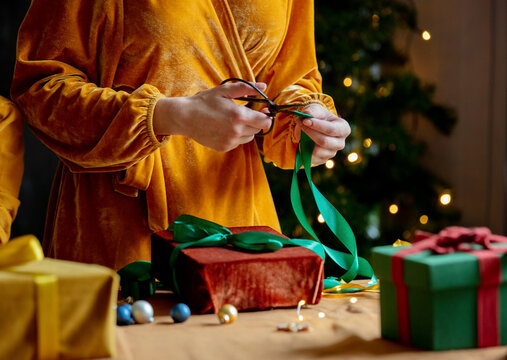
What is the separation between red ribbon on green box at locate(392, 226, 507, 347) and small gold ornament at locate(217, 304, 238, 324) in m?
0.19

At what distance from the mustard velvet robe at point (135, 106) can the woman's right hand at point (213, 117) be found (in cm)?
3

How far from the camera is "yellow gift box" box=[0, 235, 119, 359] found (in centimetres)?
60

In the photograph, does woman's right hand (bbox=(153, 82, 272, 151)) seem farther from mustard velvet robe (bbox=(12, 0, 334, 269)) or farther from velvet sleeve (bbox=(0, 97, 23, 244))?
velvet sleeve (bbox=(0, 97, 23, 244))

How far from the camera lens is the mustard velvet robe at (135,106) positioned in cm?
99

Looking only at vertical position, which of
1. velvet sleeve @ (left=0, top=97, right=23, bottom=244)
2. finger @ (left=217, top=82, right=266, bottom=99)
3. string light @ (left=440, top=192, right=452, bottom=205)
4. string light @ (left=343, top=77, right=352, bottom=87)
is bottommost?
string light @ (left=440, top=192, right=452, bottom=205)

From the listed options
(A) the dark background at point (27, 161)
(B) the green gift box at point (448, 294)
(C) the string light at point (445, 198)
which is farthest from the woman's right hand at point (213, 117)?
(C) the string light at point (445, 198)

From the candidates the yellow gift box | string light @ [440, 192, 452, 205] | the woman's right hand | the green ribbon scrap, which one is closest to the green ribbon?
the green ribbon scrap

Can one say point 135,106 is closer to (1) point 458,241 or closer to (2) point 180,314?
(2) point 180,314

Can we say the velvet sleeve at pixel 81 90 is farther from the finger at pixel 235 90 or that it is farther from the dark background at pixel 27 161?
the dark background at pixel 27 161

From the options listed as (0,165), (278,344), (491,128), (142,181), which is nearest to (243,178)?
(142,181)

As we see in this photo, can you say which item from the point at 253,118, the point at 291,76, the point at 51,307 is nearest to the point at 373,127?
the point at 291,76

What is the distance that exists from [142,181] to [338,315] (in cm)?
43

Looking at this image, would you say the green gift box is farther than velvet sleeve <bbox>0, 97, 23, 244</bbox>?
No

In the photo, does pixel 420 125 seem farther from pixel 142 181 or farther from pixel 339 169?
pixel 142 181
